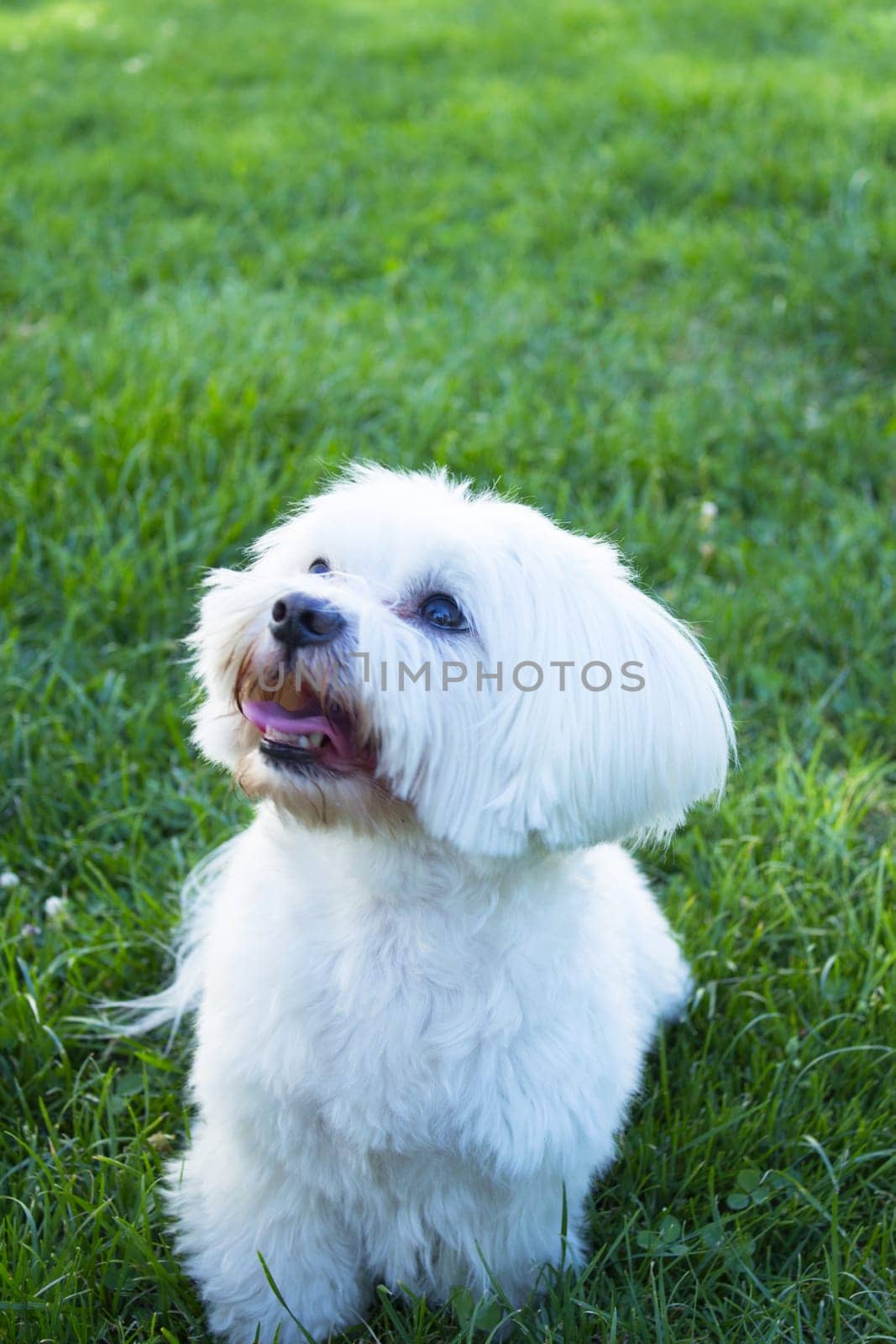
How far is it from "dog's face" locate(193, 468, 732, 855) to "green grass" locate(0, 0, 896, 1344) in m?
0.81

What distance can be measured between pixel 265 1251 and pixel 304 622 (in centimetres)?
103

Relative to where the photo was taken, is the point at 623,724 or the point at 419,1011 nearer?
the point at 623,724

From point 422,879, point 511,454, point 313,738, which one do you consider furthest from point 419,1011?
point 511,454

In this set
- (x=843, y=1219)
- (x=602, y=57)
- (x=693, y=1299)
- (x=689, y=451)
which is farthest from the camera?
(x=602, y=57)

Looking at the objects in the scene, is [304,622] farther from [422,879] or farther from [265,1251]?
[265,1251]

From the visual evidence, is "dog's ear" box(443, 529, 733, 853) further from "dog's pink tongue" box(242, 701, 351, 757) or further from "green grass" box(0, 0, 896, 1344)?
"green grass" box(0, 0, 896, 1344)

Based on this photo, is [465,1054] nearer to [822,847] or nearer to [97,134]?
[822,847]

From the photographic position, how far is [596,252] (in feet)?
16.3

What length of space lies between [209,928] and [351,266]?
140 inches

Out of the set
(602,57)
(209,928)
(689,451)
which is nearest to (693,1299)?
(209,928)

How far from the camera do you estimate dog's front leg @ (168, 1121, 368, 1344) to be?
5.96 ft

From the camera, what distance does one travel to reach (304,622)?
1502 millimetres

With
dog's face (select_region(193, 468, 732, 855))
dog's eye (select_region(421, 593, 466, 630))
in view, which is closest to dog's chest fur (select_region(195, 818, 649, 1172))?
dog's face (select_region(193, 468, 732, 855))

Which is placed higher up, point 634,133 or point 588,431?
point 634,133
